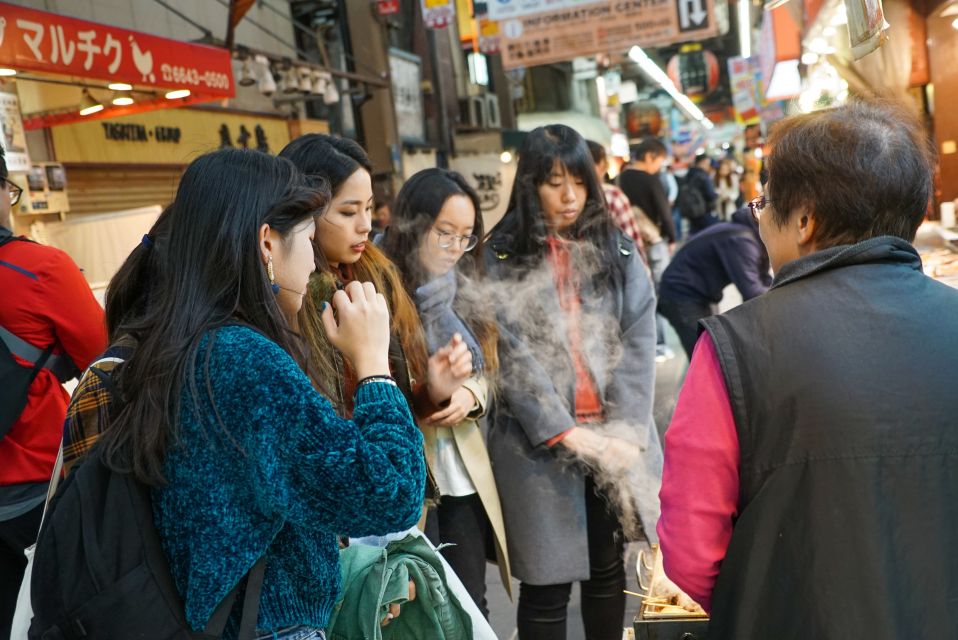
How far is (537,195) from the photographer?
3.36 metres

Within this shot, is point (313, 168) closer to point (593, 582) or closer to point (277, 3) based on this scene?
point (593, 582)

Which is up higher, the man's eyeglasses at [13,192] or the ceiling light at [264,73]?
the ceiling light at [264,73]

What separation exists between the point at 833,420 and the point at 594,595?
1.90 metres

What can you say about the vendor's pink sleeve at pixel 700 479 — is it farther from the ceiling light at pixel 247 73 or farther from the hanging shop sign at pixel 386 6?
the hanging shop sign at pixel 386 6

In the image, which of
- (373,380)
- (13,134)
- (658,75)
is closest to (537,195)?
(373,380)

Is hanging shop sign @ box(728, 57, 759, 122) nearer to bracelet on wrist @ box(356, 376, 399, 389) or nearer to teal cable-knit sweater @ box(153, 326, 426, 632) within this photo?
bracelet on wrist @ box(356, 376, 399, 389)

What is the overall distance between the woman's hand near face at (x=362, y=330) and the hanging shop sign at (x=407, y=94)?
44.8 ft

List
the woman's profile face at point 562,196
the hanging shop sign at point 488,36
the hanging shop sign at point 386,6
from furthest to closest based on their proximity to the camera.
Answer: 1. the hanging shop sign at point 488,36
2. the hanging shop sign at point 386,6
3. the woman's profile face at point 562,196

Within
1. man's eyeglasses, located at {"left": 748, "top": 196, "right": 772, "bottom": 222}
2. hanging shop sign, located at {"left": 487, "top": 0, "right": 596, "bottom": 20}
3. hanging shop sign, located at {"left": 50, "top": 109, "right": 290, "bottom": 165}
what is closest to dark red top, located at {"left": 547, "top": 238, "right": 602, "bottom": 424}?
man's eyeglasses, located at {"left": 748, "top": 196, "right": 772, "bottom": 222}

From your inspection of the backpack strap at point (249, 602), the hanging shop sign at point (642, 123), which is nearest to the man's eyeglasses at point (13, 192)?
the backpack strap at point (249, 602)

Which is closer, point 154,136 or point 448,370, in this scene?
point 448,370

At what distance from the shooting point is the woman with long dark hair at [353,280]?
8.17 ft

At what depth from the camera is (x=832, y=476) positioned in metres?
1.63

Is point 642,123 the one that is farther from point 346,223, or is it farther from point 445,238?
point 346,223
